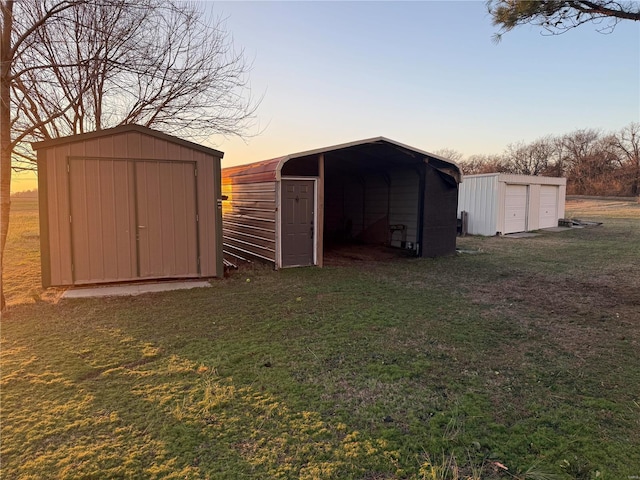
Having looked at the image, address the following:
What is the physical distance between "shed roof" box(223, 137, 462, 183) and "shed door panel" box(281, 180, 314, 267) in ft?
1.80

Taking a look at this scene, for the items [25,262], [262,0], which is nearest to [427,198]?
[262,0]

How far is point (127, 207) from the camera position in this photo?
6742 millimetres

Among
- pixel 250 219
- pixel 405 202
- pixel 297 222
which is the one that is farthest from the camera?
pixel 405 202

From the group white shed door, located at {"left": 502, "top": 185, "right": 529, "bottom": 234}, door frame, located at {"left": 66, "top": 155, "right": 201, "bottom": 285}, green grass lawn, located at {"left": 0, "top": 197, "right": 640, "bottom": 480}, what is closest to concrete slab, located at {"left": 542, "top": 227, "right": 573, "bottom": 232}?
white shed door, located at {"left": 502, "top": 185, "right": 529, "bottom": 234}

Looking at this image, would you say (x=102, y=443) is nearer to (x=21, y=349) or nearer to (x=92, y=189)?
(x=21, y=349)

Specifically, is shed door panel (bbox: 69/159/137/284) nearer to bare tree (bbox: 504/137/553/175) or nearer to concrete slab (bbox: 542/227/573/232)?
concrete slab (bbox: 542/227/573/232)

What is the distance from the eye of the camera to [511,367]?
3713mm

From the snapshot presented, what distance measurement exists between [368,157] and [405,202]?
1749 mm

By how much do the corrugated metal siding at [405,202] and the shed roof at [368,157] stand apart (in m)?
0.70

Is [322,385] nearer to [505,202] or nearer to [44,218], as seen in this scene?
[44,218]

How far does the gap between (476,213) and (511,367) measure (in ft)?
45.7

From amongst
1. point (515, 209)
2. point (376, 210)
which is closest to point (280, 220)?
point (376, 210)

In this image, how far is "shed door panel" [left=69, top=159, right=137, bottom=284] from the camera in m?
6.45

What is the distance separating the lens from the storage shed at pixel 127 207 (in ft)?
20.7
